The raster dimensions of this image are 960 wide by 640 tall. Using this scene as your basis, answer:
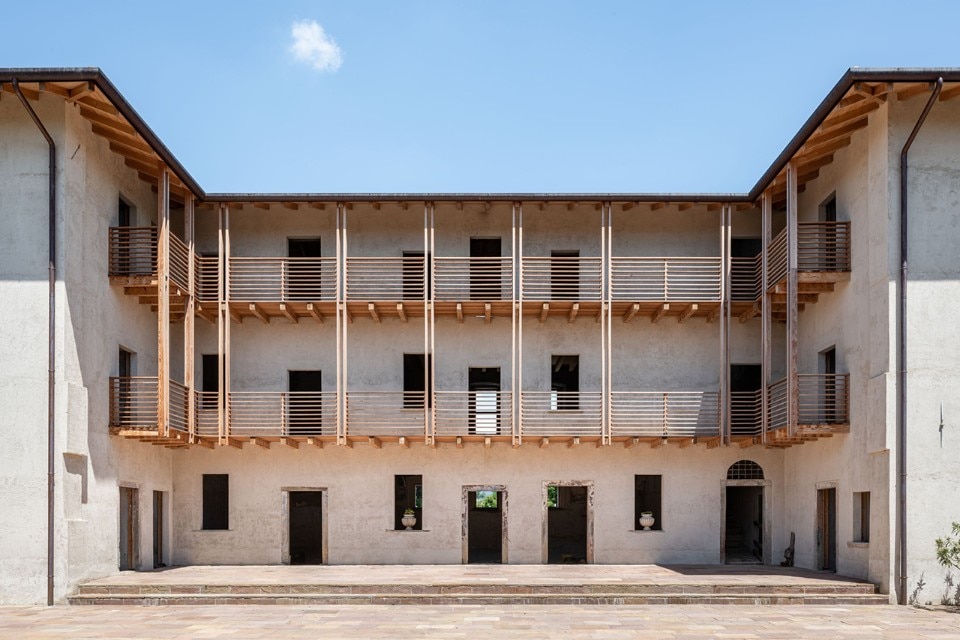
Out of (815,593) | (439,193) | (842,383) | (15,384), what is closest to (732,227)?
(842,383)

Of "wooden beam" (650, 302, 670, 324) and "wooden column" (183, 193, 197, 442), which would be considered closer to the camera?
"wooden column" (183, 193, 197, 442)

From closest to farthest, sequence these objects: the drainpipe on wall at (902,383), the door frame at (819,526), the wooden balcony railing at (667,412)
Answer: the drainpipe on wall at (902,383)
the door frame at (819,526)
the wooden balcony railing at (667,412)

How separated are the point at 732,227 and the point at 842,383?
612 centimetres

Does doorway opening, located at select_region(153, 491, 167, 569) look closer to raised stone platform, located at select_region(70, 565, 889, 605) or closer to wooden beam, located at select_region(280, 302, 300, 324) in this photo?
raised stone platform, located at select_region(70, 565, 889, 605)

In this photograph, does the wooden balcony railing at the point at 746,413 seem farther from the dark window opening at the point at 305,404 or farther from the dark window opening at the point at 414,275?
the dark window opening at the point at 305,404

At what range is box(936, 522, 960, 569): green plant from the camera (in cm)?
1561

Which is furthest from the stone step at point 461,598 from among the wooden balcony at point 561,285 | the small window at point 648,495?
the wooden balcony at point 561,285

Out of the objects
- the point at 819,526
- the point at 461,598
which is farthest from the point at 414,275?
the point at 819,526

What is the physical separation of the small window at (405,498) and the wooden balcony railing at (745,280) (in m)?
8.94

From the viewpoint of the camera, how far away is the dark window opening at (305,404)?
21.9 m

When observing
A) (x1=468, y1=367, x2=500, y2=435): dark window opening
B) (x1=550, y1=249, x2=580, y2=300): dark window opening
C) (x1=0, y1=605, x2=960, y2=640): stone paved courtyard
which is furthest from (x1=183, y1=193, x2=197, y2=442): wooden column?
(x1=550, y1=249, x2=580, y2=300): dark window opening

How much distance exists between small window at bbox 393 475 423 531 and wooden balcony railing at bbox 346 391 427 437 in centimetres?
139

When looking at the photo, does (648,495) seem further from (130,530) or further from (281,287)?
(130,530)

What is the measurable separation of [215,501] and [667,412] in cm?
1132
